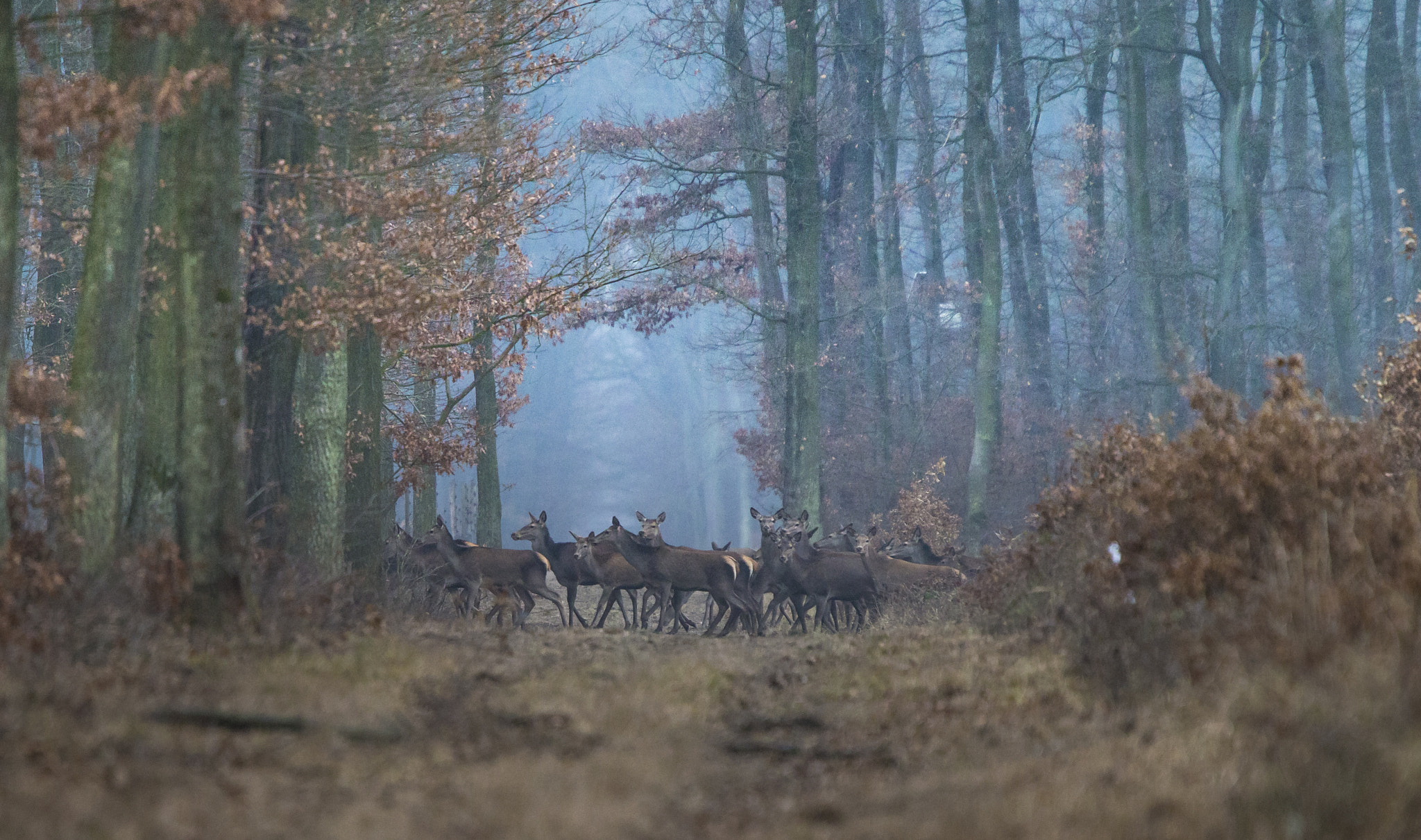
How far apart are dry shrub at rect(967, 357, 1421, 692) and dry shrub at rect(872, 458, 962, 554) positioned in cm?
1563

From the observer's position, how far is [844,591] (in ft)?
59.9

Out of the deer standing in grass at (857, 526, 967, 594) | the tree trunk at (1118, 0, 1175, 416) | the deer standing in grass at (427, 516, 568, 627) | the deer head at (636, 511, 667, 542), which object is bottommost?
the deer standing in grass at (857, 526, 967, 594)

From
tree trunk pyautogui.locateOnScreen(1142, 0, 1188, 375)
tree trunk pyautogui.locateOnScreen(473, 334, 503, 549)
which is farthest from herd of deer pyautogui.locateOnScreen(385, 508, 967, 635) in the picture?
tree trunk pyautogui.locateOnScreen(1142, 0, 1188, 375)

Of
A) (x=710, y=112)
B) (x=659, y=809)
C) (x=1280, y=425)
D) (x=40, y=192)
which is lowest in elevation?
(x=659, y=809)

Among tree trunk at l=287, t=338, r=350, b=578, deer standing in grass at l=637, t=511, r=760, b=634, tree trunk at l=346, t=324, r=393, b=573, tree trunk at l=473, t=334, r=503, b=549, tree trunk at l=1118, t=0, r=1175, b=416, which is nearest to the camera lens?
tree trunk at l=287, t=338, r=350, b=578

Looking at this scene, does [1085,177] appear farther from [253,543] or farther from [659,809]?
[659,809]

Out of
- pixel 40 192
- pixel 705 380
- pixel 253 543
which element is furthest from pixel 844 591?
pixel 705 380

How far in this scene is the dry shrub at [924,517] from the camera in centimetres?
2505

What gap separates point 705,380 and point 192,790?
8032cm

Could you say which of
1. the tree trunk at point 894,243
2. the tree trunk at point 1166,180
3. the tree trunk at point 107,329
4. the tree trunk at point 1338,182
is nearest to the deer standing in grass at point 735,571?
the tree trunk at point 107,329

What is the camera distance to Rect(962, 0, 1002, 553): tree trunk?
2531cm

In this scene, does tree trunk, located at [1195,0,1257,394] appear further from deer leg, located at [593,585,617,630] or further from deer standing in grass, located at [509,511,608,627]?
deer standing in grass, located at [509,511,608,627]

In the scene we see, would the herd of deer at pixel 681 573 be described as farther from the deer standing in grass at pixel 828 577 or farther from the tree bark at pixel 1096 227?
the tree bark at pixel 1096 227

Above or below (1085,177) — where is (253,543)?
below
